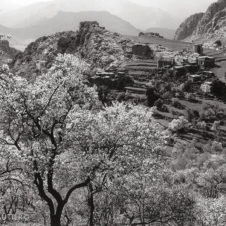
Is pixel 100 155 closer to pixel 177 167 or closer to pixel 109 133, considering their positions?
pixel 109 133

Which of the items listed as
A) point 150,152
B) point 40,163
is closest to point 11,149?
point 40,163

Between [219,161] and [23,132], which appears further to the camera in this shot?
[219,161]

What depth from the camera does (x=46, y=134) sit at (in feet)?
117

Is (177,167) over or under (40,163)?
under

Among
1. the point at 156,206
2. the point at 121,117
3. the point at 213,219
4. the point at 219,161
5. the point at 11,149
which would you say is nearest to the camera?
the point at 11,149

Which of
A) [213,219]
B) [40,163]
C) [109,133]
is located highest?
[109,133]

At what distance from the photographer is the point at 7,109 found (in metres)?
34.2

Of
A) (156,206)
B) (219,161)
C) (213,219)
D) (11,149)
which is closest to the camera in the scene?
(11,149)

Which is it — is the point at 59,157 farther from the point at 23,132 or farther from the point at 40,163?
the point at 23,132

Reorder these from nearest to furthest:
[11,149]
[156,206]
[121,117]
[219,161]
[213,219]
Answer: [11,149] < [121,117] < [156,206] < [213,219] < [219,161]

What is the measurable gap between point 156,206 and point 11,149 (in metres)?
28.2

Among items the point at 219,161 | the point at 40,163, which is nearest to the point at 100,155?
the point at 40,163

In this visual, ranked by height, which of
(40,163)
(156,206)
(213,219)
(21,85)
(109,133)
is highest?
(21,85)

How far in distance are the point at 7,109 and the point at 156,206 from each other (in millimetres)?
28661
